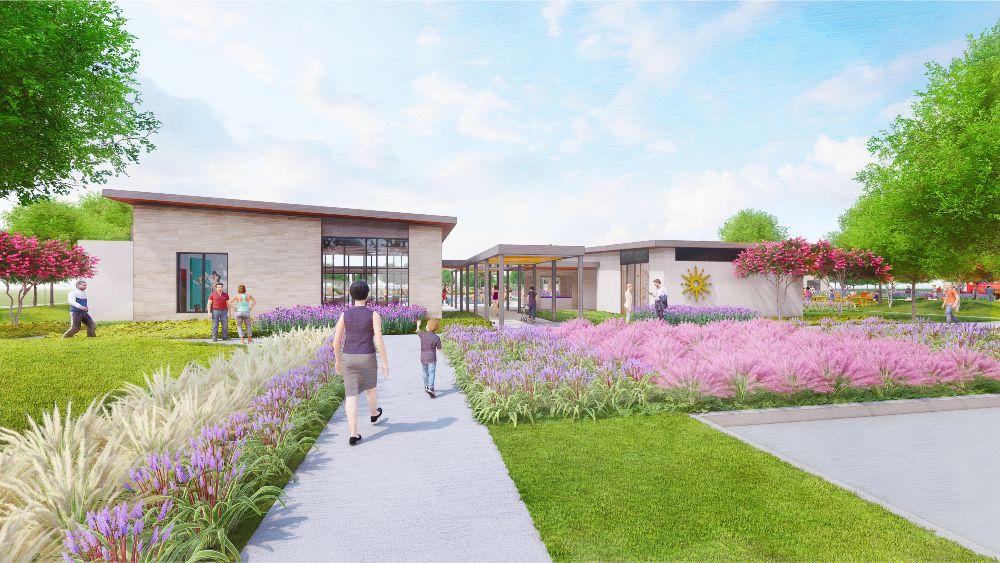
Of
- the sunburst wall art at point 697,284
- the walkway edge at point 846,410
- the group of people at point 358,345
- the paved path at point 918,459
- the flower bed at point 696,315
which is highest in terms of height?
the sunburst wall art at point 697,284

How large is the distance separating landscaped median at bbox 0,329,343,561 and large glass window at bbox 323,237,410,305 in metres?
14.0

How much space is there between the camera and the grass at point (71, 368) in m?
6.54

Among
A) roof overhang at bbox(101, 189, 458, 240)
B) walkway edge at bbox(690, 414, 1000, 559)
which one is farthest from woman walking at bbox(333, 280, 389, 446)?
roof overhang at bbox(101, 189, 458, 240)

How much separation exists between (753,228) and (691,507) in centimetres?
6187

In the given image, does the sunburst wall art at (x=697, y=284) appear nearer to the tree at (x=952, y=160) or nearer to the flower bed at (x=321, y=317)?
the tree at (x=952, y=160)

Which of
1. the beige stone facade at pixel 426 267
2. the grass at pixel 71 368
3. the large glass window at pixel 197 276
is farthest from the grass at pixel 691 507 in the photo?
the large glass window at pixel 197 276

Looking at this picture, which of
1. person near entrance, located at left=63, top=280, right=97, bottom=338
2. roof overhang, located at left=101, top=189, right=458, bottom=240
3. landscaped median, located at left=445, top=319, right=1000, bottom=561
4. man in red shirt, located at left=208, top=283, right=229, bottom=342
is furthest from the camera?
roof overhang, located at left=101, top=189, right=458, bottom=240

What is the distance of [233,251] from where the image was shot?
17.5 meters

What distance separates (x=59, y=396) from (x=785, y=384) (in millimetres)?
11066

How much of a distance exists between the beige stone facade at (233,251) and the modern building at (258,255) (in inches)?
1.4

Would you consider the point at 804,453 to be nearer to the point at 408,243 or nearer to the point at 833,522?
the point at 833,522

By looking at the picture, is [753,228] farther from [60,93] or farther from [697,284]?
[60,93]

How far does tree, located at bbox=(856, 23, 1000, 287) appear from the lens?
46.0ft

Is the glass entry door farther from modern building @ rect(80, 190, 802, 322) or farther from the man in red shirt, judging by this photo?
the man in red shirt
